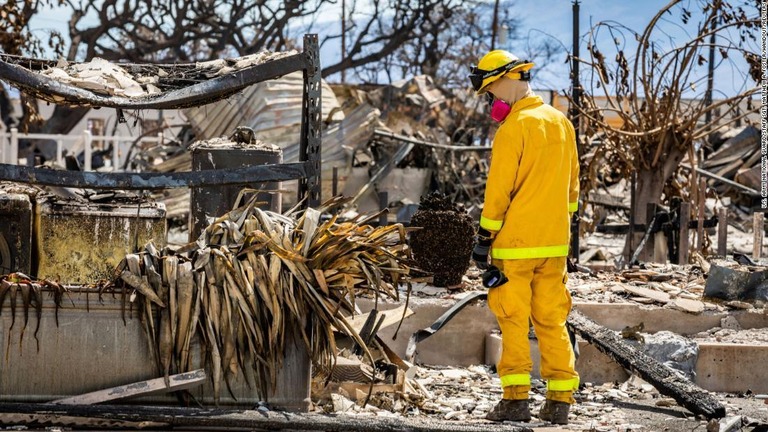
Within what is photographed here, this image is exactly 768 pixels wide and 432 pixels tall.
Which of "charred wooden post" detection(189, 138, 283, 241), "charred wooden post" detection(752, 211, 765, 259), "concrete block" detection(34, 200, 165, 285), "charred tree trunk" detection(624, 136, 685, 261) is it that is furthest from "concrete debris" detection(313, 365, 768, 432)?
"charred tree trunk" detection(624, 136, 685, 261)

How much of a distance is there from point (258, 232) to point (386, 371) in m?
1.48

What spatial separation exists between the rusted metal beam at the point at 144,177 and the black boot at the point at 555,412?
1922 mm

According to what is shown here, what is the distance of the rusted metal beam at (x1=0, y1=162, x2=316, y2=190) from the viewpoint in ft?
17.5

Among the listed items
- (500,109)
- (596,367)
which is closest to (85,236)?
(500,109)

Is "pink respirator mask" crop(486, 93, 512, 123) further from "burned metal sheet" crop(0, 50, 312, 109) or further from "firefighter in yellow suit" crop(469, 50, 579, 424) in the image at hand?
"burned metal sheet" crop(0, 50, 312, 109)

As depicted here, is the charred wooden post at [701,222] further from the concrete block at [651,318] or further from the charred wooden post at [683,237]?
the concrete block at [651,318]

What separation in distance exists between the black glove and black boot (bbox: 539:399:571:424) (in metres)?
0.86

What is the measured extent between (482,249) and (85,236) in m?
3.41

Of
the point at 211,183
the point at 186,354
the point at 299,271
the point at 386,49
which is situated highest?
the point at 386,49

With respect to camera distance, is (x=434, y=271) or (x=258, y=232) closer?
(x=258, y=232)

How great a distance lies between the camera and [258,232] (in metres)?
5.20

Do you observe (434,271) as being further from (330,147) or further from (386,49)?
(386,49)

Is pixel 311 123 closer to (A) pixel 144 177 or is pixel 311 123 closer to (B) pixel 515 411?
(A) pixel 144 177

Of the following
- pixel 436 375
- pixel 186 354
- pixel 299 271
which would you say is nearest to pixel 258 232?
pixel 299 271
